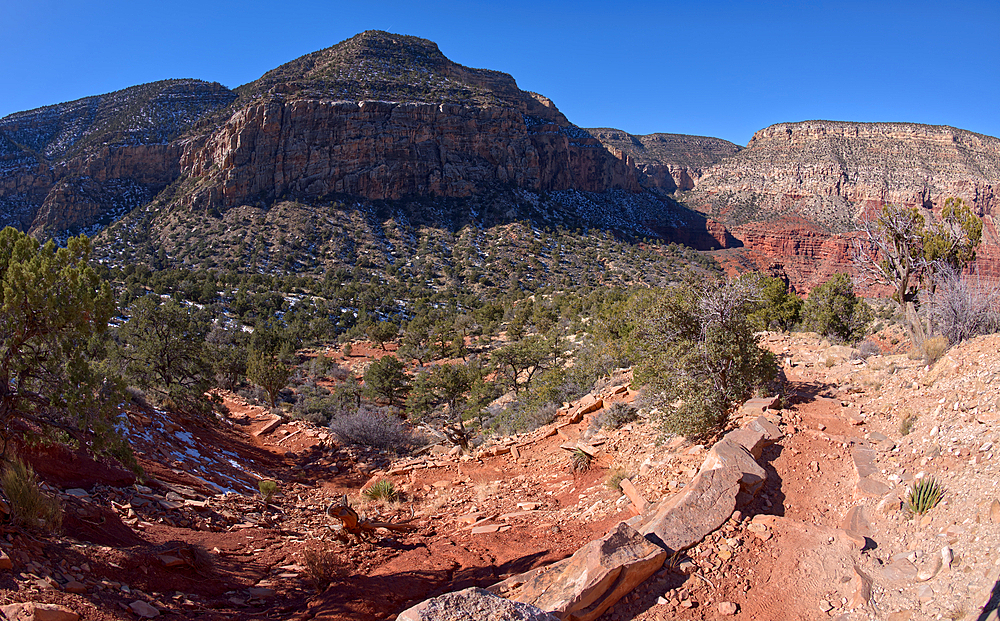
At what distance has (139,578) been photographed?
464cm

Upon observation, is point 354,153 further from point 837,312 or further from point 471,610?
point 471,610

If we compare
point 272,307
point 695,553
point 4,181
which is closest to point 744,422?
point 695,553

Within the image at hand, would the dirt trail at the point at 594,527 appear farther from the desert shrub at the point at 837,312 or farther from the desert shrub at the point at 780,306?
the desert shrub at the point at 780,306

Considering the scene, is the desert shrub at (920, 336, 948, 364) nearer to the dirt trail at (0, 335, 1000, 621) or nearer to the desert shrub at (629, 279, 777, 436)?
the dirt trail at (0, 335, 1000, 621)

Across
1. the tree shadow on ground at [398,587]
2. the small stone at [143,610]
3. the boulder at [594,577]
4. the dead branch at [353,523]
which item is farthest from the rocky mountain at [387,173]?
the boulder at [594,577]

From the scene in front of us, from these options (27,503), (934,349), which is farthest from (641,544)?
(934,349)

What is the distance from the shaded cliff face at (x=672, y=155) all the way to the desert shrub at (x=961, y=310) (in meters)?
121

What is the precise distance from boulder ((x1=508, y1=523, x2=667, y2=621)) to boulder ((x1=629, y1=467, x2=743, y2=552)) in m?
0.33

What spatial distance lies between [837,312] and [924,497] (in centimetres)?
2129

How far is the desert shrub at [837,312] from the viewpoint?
878 inches

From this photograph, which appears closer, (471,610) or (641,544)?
(471,610)

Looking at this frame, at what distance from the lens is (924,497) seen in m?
4.99

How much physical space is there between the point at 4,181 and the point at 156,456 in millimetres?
→ 101014

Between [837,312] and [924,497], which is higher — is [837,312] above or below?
above
